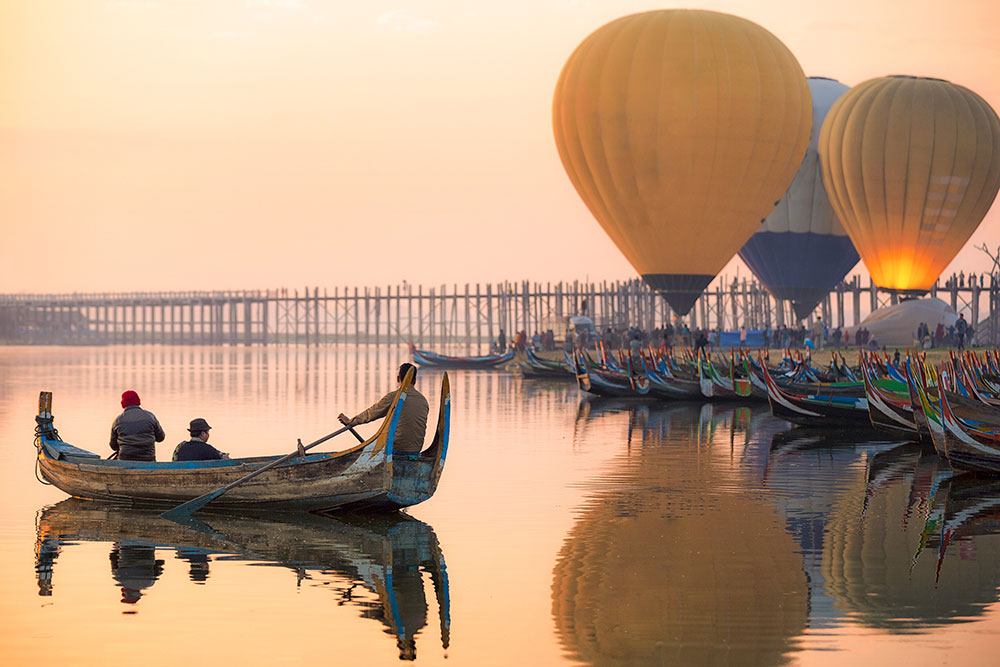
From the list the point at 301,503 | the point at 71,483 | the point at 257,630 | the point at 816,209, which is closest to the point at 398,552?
the point at 301,503

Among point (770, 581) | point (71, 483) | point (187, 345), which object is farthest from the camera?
point (187, 345)

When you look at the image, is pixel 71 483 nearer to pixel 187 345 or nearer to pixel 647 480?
pixel 647 480

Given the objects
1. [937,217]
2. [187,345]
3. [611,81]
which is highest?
[611,81]

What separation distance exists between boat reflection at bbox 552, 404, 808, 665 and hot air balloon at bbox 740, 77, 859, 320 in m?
49.8

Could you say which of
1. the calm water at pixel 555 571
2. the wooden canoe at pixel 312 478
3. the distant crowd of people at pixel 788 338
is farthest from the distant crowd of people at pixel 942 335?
the wooden canoe at pixel 312 478

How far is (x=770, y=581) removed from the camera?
14.1 metres

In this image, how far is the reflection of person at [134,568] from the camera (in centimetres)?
1386

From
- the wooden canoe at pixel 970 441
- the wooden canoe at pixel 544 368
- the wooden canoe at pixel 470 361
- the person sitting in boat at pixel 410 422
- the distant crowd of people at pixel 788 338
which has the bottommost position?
the wooden canoe at pixel 470 361

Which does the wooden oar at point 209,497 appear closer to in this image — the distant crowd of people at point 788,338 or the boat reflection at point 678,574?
the boat reflection at point 678,574

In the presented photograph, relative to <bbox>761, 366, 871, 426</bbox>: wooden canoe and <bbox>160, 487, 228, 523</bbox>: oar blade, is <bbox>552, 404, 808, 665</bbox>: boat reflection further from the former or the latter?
<bbox>761, 366, 871, 426</bbox>: wooden canoe

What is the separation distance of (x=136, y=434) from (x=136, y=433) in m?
0.01

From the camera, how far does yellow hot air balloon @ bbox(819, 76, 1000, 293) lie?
208ft

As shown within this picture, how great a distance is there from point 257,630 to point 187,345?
159512mm

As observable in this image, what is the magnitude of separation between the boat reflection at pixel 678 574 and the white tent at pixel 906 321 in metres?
43.0
